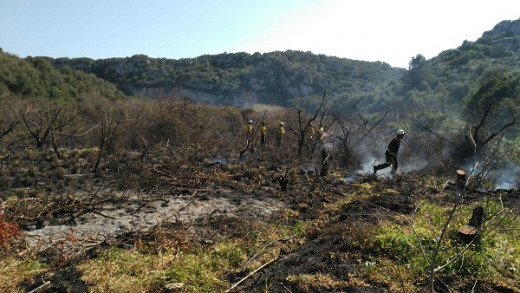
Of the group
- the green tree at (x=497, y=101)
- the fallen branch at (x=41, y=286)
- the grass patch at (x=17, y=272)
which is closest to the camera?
the fallen branch at (x=41, y=286)

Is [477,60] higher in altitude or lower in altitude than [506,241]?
higher

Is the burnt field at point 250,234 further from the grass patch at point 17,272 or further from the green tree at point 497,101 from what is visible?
the green tree at point 497,101

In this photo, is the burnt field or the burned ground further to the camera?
the burned ground

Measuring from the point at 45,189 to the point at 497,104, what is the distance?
23.3m

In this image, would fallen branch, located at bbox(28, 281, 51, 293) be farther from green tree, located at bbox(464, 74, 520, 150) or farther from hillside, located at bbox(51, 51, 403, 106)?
hillside, located at bbox(51, 51, 403, 106)

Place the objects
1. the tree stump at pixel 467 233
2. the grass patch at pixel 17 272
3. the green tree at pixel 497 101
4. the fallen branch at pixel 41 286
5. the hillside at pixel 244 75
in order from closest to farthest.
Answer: the fallen branch at pixel 41 286 → the grass patch at pixel 17 272 → the tree stump at pixel 467 233 → the green tree at pixel 497 101 → the hillside at pixel 244 75

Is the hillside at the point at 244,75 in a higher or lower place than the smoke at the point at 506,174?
higher

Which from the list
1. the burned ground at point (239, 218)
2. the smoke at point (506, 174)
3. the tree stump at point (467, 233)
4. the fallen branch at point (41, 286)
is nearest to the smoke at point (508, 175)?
the smoke at point (506, 174)

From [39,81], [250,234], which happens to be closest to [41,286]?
[250,234]

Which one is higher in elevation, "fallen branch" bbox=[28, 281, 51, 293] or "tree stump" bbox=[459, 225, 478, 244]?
"tree stump" bbox=[459, 225, 478, 244]

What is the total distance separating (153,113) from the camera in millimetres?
20422

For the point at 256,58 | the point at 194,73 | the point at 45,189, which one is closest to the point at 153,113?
the point at 45,189

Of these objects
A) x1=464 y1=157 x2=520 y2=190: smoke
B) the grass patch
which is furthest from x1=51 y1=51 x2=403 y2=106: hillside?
the grass patch

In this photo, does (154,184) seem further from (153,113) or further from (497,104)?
(497,104)
